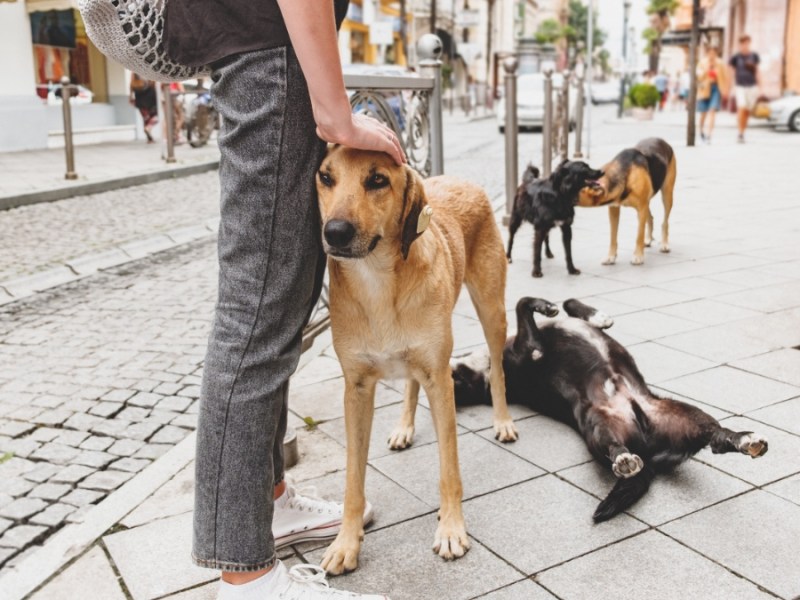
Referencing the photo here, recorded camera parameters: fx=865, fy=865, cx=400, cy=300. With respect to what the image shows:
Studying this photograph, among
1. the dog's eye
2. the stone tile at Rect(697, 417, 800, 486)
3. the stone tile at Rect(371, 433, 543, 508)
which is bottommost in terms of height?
the stone tile at Rect(371, 433, 543, 508)

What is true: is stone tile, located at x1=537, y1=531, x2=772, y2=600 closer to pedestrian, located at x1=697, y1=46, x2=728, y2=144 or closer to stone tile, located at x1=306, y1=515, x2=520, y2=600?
stone tile, located at x1=306, y1=515, x2=520, y2=600

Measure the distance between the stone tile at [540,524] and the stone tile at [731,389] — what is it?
3.78 ft

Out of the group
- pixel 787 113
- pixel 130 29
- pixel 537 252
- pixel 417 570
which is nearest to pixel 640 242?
pixel 537 252

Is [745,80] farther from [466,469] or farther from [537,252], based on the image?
[466,469]

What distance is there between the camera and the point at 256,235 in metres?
2.17

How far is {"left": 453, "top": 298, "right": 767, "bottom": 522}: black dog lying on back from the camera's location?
10.1 ft

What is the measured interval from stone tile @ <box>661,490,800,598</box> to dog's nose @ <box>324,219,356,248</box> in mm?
1489

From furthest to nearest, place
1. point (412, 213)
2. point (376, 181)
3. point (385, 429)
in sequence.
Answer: point (385, 429) < point (412, 213) < point (376, 181)

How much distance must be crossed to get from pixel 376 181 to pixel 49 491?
6.64ft

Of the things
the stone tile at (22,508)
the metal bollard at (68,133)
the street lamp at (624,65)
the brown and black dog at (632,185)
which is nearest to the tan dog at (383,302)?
the stone tile at (22,508)

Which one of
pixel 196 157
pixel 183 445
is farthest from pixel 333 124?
pixel 196 157

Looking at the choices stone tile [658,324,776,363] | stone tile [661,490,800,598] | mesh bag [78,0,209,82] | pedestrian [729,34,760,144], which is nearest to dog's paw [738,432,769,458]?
stone tile [661,490,800,598]

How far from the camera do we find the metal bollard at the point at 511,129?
9.33 meters

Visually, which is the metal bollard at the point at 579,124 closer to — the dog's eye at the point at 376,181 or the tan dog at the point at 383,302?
the tan dog at the point at 383,302
